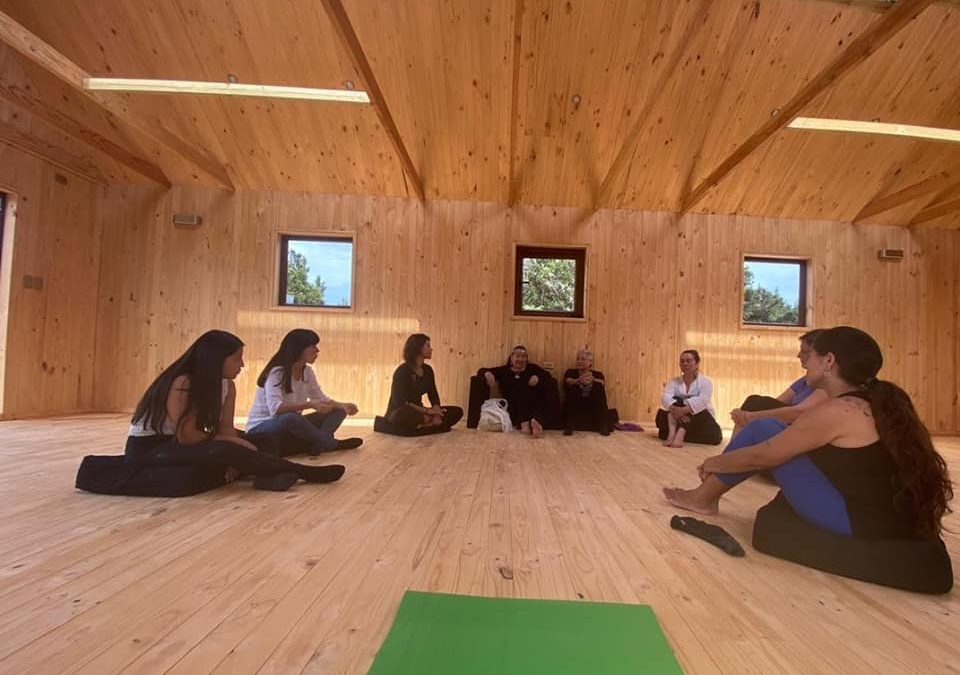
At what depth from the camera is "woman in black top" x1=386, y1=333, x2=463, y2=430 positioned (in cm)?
493

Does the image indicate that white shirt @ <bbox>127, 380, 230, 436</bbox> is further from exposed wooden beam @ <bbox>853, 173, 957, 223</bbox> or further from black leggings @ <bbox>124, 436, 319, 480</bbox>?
exposed wooden beam @ <bbox>853, 173, 957, 223</bbox>

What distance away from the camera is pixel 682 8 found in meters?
4.30

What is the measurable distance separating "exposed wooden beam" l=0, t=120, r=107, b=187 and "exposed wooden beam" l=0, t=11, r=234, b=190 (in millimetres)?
714

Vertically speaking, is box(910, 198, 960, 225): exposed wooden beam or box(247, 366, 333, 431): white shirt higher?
box(910, 198, 960, 225): exposed wooden beam

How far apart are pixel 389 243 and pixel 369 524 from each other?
15.8ft

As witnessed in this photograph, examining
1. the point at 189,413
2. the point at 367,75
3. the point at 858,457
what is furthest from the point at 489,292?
the point at 858,457

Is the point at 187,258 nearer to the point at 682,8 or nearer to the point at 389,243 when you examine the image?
the point at 389,243

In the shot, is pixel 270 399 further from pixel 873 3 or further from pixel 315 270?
pixel 873 3

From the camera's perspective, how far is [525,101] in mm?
5141

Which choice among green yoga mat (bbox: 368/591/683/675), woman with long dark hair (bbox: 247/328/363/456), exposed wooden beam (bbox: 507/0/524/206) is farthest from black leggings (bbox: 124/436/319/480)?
exposed wooden beam (bbox: 507/0/524/206)

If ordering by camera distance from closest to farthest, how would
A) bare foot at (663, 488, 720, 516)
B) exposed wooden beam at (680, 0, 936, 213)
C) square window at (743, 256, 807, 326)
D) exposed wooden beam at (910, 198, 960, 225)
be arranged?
bare foot at (663, 488, 720, 516), exposed wooden beam at (680, 0, 936, 213), exposed wooden beam at (910, 198, 960, 225), square window at (743, 256, 807, 326)

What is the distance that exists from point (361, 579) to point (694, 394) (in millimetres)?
4391

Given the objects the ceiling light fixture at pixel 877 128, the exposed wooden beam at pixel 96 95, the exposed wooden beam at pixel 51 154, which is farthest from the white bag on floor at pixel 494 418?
the exposed wooden beam at pixel 51 154

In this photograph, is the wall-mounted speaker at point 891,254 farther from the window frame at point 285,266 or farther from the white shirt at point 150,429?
the white shirt at point 150,429
